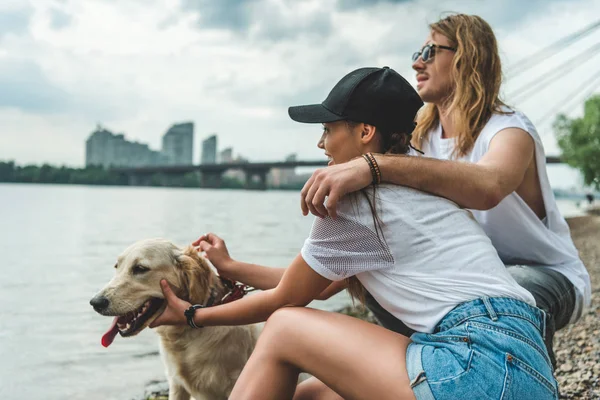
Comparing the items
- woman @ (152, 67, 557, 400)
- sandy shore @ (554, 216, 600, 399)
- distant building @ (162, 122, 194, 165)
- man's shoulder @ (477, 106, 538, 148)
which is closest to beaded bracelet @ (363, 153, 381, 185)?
woman @ (152, 67, 557, 400)

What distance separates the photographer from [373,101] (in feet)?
7.03

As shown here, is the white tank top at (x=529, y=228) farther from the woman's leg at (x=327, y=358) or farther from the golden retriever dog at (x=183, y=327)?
the golden retriever dog at (x=183, y=327)

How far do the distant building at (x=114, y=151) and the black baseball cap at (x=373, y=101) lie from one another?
64055 millimetres

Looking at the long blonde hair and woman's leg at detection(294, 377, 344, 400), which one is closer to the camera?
woman's leg at detection(294, 377, 344, 400)

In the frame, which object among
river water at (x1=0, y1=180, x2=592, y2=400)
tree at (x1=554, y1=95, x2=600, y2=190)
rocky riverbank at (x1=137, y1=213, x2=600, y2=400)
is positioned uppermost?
tree at (x1=554, y1=95, x2=600, y2=190)

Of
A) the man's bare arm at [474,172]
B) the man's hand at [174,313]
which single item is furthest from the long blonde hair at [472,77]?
the man's hand at [174,313]

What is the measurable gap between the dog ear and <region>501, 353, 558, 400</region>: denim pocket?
1.87 meters

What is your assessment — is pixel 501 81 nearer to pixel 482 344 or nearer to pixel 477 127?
pixel 477 127

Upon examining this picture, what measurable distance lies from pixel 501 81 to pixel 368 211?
1582 mm

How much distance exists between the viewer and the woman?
178cm

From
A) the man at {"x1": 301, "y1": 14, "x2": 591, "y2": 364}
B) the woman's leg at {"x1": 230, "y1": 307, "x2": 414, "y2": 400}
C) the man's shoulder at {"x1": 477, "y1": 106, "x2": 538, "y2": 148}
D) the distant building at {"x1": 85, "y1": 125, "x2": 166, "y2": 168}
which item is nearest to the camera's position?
the woman's leg at {"x1": 230, "y1": 307, "x2": 414, "y2": 400}

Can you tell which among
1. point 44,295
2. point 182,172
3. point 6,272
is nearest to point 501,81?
point 44,295

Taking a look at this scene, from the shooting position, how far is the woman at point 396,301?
178 centimetres

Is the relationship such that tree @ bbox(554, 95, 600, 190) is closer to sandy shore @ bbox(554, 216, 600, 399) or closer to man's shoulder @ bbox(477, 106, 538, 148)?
sandy shore @ bbox(554, 216, 600, 399)
